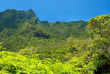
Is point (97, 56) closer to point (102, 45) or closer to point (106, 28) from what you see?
point (102, 45)

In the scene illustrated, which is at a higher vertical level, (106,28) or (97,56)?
(106,28)

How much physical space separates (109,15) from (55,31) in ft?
369

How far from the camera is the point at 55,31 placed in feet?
407

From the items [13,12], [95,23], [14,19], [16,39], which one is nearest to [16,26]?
[14,19]

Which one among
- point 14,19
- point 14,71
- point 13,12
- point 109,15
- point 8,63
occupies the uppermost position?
point 13,12

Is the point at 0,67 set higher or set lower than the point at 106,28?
lower

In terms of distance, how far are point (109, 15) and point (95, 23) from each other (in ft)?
5.62

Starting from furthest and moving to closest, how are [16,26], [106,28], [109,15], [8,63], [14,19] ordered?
[14,19] < [16,26] < [109,15] < [106,28] < [8,63]

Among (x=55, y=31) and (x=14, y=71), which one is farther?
(x=55, y=31)

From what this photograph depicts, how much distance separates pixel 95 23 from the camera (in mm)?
12047

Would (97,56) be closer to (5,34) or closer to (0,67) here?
(0,67)

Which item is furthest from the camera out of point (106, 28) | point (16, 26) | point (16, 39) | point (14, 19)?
point (14, 19)

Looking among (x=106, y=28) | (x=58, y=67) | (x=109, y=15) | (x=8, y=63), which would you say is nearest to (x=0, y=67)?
(x=8, y=63)

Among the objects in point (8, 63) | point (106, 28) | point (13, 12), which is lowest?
point (8, 63)
